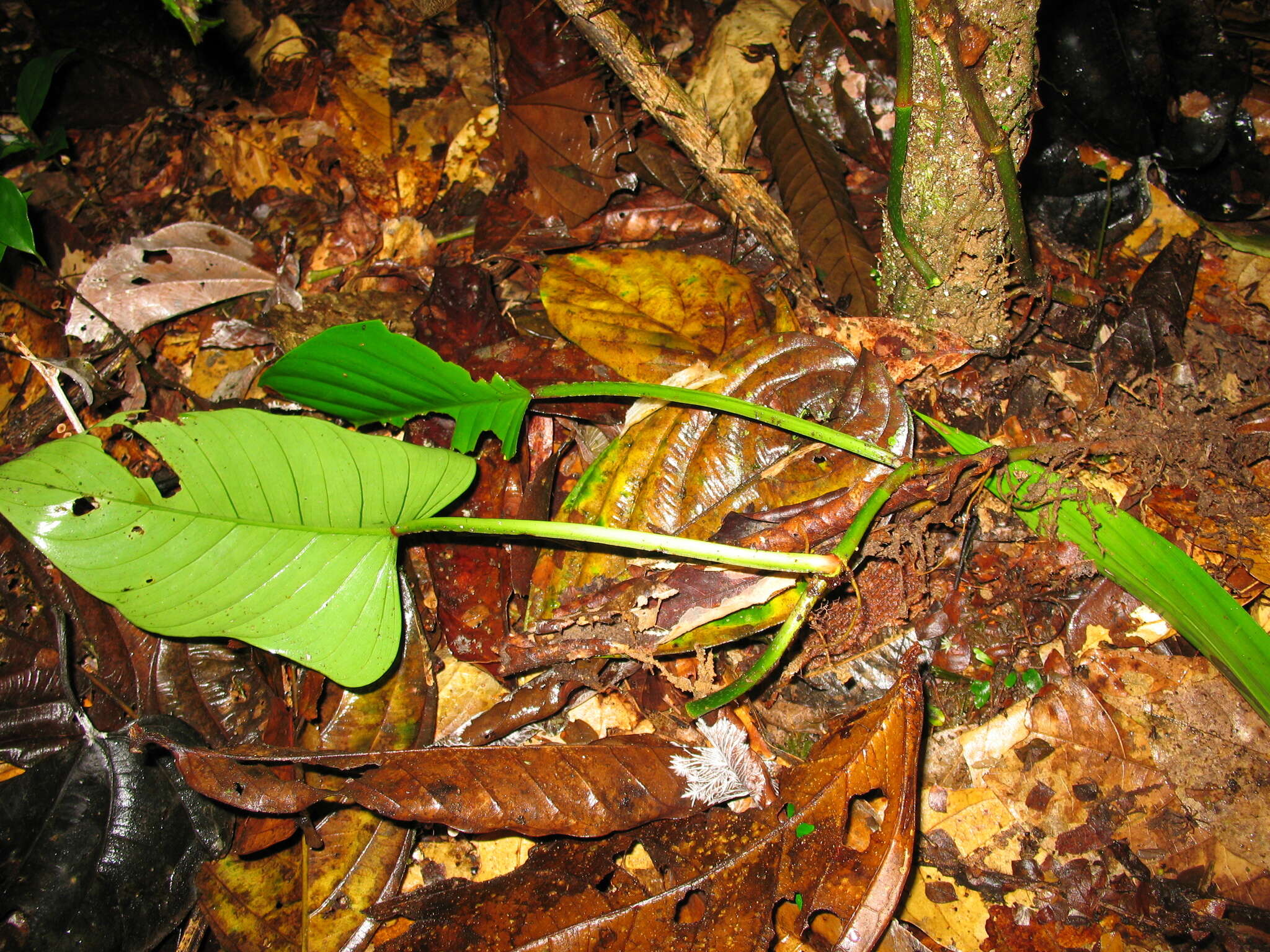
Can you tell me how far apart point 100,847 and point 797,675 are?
166cm

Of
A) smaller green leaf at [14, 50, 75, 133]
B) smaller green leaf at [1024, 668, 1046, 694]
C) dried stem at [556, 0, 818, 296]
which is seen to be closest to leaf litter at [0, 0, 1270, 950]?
smaller green leaf at [1024, 668, 1046, 694]

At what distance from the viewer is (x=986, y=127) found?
143cm

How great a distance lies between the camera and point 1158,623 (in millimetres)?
1650

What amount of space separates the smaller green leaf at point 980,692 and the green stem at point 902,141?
1.02m

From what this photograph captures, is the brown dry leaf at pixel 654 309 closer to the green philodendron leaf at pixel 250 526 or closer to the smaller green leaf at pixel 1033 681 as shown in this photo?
the green philodendron leaf at pixel 250 526

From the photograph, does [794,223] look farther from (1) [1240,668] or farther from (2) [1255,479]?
(1) [1240,668]

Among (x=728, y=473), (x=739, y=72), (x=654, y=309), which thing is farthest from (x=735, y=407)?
(x=739, y=72)

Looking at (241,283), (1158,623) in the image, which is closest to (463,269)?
(241,283)

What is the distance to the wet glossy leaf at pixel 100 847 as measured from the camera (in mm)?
1453

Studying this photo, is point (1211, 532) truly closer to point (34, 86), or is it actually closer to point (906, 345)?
point (906, 345)

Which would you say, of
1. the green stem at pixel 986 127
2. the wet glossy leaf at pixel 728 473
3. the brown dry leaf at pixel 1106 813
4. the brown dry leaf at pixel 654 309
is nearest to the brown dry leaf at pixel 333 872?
the wet glossy leaf at pixel 728 473

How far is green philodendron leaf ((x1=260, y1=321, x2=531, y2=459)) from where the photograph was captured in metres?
1.62

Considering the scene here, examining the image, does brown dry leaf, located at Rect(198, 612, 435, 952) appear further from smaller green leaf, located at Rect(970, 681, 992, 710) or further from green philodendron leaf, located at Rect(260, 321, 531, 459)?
smaller green leaf, located at Rect(970, 681, 992, 710)

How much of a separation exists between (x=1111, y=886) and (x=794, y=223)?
6.28 ft
